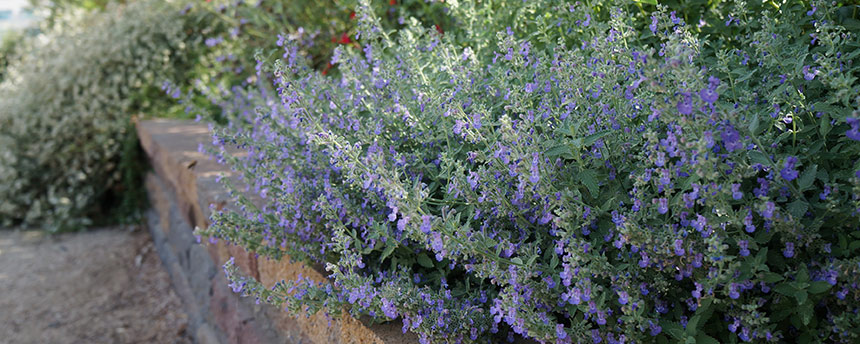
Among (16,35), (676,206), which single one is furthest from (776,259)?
(16,35)

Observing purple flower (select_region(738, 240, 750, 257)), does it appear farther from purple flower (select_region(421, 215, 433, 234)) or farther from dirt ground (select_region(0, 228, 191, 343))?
dirt ground (select_region(0, 228, 191, 343))

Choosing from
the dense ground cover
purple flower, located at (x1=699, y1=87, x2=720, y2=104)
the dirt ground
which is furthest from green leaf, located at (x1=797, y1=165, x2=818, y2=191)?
the dirt ground

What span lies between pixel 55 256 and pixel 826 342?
15.8ft

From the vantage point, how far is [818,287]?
3.76 ft

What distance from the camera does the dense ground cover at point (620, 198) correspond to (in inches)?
45.4

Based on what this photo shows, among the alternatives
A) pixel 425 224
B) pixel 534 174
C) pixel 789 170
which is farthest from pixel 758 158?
pixel 425 224

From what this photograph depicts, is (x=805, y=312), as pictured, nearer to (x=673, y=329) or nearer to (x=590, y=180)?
(x=673, y=329)

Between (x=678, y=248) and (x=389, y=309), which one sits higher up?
(x=678, y=248)

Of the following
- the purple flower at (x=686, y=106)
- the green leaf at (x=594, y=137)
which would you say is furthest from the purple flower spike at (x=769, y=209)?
the green leaf at (x=594, y=137)

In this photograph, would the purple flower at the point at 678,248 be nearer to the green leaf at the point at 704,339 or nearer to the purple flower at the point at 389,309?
the green leaf at the point at 704,339

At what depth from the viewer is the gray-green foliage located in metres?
5.29

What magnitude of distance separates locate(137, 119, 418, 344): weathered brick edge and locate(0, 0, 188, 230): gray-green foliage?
520 millimetres

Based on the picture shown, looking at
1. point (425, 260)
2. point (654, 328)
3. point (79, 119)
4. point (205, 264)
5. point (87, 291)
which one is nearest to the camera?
point (654, 328)

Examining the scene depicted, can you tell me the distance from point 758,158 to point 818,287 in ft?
0.78
